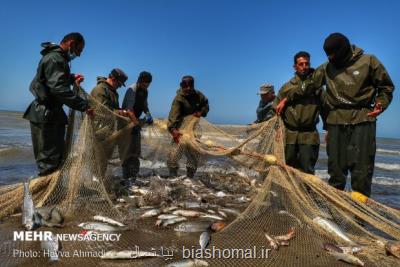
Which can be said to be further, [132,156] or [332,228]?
[132,156]

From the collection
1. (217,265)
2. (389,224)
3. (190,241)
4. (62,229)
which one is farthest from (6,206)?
(389,224)

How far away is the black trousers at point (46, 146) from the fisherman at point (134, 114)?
186 centimetres

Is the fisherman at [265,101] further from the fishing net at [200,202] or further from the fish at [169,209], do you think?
the fish at [169,209]

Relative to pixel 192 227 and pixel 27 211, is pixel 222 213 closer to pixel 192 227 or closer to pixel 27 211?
pixel 192 227

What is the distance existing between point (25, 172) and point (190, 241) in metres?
8.77

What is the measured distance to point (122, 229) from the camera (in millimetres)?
5539

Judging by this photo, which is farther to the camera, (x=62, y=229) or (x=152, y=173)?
(x=152, y=173)

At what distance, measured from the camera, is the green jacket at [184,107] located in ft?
28.2

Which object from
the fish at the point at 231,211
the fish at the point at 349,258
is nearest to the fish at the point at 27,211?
the fish at the point at 231,211

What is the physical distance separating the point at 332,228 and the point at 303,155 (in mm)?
2069

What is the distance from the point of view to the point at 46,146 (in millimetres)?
6406

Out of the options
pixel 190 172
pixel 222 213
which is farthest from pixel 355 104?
pixel 190 172

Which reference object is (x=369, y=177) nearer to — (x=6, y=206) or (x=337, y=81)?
(x=337, y=81)

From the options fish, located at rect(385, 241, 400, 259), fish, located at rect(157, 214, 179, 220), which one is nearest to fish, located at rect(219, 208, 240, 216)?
fish, located at rect(157, 214, 179, 220)
